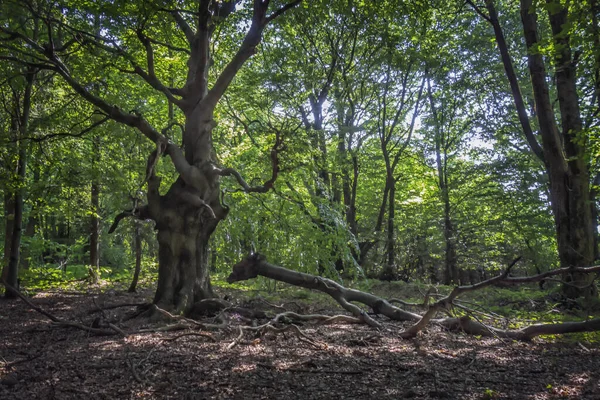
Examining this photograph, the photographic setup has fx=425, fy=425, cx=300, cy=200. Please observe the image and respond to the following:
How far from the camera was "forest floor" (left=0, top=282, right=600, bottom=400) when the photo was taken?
333 centimetres

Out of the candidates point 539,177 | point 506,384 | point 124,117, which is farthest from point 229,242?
point 539,177

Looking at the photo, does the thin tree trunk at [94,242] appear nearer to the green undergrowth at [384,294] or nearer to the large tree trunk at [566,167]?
the green undergrowth at [384,294]

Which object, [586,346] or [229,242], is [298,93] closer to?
[229,242]

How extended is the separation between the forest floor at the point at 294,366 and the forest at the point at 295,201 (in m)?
0.03

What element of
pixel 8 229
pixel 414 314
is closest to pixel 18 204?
pixel 8 229

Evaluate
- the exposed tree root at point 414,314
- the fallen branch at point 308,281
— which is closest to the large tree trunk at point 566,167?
the exposed tree root at point 414,314

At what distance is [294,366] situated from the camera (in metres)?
4.00

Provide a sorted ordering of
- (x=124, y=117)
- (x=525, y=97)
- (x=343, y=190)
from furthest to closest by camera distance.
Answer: (x=343, y=190) < (x=525, y=97) < (x=124, y=117)

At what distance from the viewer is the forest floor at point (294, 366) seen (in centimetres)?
333

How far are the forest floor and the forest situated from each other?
0.11 ft

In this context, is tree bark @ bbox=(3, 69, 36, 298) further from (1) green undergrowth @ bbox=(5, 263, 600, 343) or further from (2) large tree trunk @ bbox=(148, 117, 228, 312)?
Answer: (2) large tree trunk @ bbox=(148, 117, 228, 312)

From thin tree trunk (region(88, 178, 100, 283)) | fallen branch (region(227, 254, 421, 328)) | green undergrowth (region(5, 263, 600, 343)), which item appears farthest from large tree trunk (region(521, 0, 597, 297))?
thin tree trunk (region(88, 178, 100, 283))

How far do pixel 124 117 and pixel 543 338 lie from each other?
6927mm

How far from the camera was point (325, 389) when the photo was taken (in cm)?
338
